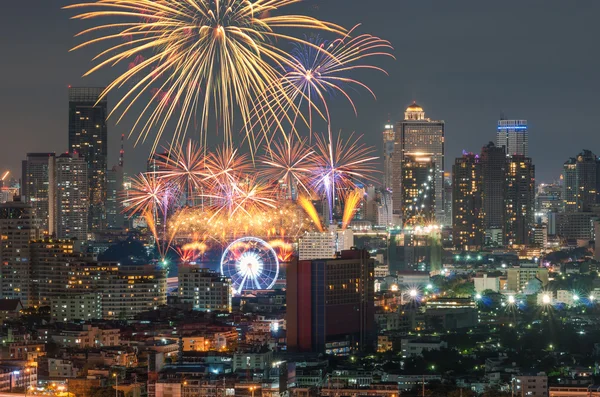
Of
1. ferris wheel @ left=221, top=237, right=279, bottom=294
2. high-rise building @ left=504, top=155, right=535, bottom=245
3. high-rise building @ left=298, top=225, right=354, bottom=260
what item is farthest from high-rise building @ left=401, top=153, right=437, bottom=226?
ferris wheel @ left=221, top=237, right=279, bottom=294

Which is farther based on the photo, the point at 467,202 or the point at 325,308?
the point at 467,202

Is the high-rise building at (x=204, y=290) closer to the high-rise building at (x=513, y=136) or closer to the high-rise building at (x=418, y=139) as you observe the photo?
the high-rise building at (x=418, y=139)

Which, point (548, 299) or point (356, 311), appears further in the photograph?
point (548, 299)

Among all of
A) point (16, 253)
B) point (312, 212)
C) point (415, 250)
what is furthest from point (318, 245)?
point (415, 250)

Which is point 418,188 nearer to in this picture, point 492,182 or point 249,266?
point 492,182

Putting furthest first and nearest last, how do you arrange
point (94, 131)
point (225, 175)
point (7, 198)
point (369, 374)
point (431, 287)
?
point (94, 131)
point (7, 198)
point (431, 287)
point (225, 175)
point (369, 374)

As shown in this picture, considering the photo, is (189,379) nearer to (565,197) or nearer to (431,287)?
(431,287)

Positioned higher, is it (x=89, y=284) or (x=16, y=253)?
(x=16, y=253)

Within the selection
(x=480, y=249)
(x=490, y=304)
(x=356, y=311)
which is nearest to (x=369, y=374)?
(x=356, y=311)
